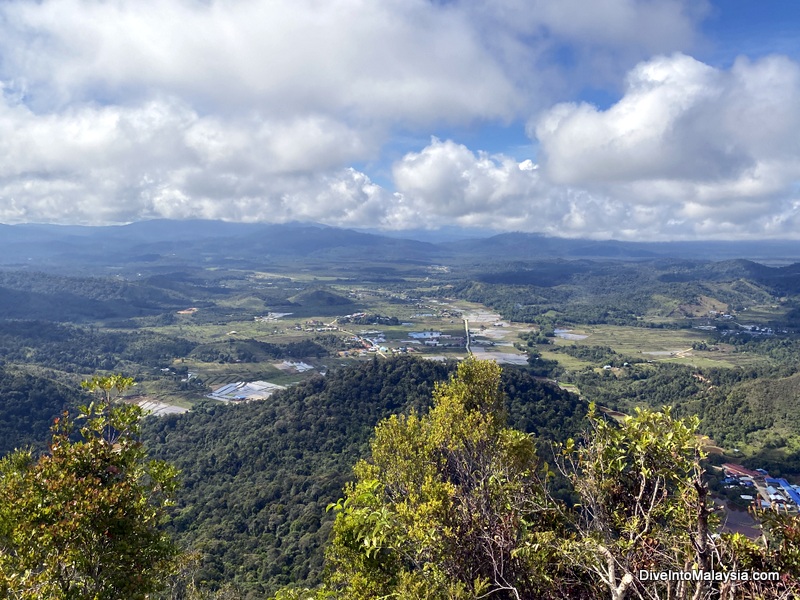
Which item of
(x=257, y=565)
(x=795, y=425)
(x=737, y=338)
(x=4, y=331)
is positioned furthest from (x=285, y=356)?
(x=737, y=338)

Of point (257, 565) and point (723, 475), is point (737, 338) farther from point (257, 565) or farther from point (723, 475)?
point (257, 565)

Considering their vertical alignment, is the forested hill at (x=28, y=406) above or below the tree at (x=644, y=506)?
below

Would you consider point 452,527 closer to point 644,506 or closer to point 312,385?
point 644,506

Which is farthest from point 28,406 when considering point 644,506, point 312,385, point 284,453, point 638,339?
point 638,339

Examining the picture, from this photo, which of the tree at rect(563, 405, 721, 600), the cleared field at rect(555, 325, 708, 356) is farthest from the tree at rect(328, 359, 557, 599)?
the cleared field at rect(555, 325, 708, 356)

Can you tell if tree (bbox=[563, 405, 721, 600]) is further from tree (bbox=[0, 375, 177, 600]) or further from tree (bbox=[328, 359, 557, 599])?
tree (bbox=[0, 375, 177, 600])

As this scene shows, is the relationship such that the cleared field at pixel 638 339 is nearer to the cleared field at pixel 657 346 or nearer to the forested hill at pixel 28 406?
the cleared field at pixel 657 346

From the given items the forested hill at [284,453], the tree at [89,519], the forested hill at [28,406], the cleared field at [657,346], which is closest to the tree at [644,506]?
the tree at [89,519]
